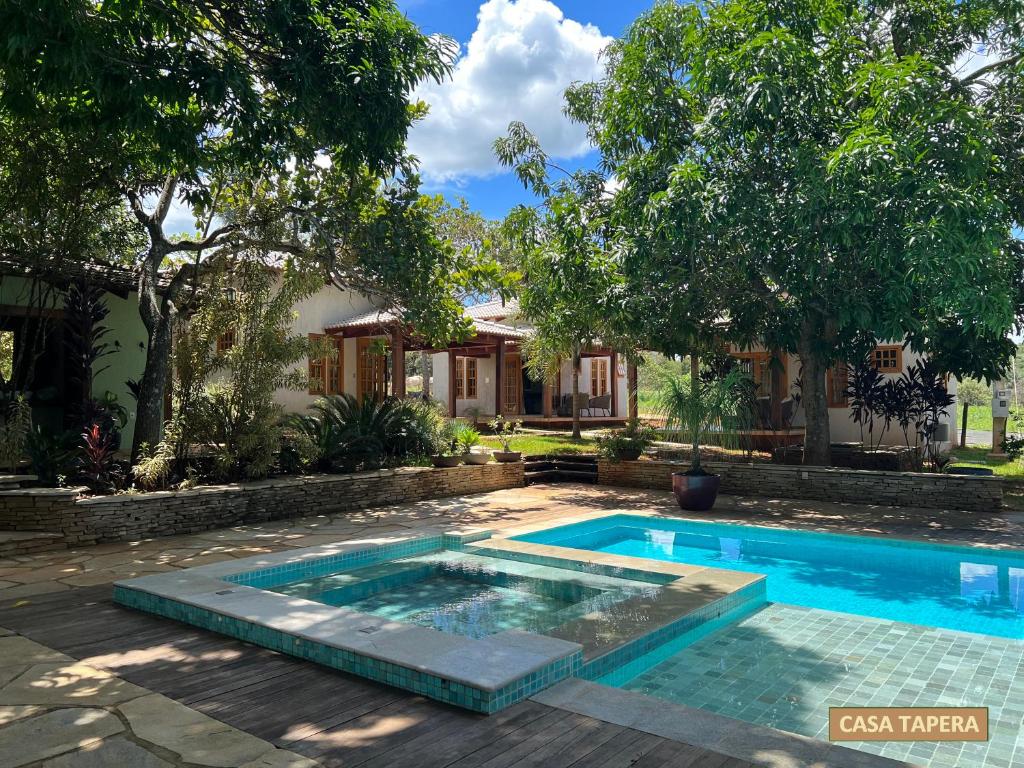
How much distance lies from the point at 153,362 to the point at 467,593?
602 cm

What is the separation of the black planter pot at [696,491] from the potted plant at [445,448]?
3837 millimetres

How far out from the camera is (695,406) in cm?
1012

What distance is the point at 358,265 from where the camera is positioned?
10078 millimetres

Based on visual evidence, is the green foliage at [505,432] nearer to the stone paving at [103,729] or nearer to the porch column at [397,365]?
the porch column at [397,365]

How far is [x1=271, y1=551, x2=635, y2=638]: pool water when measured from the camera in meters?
5.48

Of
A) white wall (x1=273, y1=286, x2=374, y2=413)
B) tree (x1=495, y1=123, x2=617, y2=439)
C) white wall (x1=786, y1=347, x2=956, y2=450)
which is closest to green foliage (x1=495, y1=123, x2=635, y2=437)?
tree (x1=495, y1=123, x2=617, y2=439)

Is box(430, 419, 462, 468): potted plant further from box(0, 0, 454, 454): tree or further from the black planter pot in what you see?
box(0, 0, 454, 454): tree

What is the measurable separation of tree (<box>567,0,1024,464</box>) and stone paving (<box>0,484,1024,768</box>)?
2522mm

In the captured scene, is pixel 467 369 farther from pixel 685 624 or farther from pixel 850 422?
pixel 685 624

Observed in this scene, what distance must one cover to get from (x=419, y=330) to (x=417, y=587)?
474 centimetres

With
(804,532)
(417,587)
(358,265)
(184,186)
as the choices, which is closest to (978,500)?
(804,532)

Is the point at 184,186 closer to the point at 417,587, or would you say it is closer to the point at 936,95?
the point at 417,587

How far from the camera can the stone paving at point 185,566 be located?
9.72ft

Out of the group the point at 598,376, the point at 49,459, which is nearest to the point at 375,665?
the point at 49,459
